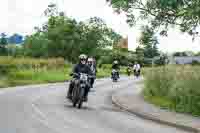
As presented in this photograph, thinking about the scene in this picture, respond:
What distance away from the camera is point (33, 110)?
60.0ft

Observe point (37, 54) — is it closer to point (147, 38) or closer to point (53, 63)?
point (53, 63)

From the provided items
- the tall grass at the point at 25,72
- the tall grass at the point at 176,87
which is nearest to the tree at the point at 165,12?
the tall grass at the point at 176,87

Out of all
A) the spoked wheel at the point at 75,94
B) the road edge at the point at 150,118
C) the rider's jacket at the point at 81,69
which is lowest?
the road edge at the point at 150,118

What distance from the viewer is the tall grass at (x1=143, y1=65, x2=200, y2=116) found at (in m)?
19.0

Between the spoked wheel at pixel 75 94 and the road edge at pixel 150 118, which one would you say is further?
the spoked wheel at pixel 75 94

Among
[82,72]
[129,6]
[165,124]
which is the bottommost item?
Answer: [165,124]

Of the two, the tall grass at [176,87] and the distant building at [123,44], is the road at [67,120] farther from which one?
the distant building at [123,44]

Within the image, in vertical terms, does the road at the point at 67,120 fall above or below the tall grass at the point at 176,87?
below

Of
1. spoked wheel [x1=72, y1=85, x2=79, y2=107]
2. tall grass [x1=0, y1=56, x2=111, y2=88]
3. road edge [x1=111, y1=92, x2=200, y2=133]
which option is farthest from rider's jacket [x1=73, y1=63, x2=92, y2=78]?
tall grass [x1=0, y1=56, x2=111, y2=88]

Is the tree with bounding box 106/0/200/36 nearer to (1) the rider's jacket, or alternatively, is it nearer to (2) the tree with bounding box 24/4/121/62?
(1) the rider's jacket

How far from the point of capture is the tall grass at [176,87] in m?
19.0

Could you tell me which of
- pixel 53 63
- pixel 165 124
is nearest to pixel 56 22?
pixel 53 63

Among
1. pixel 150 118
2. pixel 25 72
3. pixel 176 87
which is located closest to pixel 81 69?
pixel 176 87

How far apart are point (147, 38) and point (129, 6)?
2697 millimetres
